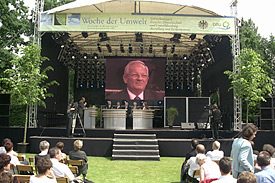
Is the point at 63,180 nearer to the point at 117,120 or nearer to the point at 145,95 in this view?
the point at 117,120

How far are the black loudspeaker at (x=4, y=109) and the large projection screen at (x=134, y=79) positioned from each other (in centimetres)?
840

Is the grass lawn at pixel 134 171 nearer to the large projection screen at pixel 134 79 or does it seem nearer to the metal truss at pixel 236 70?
the metal truss at pixel 236 70

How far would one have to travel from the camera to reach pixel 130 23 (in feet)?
42.5

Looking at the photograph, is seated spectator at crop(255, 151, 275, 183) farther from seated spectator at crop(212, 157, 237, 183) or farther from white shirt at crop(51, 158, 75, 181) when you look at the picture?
white shirt at crop(51, 158, 75, 181)

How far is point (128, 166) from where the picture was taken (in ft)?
31.7

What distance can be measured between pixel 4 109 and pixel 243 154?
11.4 metres

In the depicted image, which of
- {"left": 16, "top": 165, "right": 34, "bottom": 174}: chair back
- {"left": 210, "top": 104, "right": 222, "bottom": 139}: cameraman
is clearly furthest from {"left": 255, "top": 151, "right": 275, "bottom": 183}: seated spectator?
{"left": 210, "top": 104, "right": 222, "bottom": 139}: cameraman

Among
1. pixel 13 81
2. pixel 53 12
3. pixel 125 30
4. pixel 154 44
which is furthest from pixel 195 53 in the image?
pixel 13 81

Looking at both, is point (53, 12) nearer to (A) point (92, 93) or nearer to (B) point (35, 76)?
(B) point (35, 76)

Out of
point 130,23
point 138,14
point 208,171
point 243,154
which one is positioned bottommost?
point 208,171

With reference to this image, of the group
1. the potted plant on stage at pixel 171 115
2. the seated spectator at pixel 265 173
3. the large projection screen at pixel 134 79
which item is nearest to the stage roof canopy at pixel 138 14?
the large projection screen at pixel 134 79

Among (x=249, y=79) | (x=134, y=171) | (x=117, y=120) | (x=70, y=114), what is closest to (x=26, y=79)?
(x=70, y=114)

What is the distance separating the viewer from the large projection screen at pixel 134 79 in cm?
2072

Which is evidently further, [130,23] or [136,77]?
[136,77]
